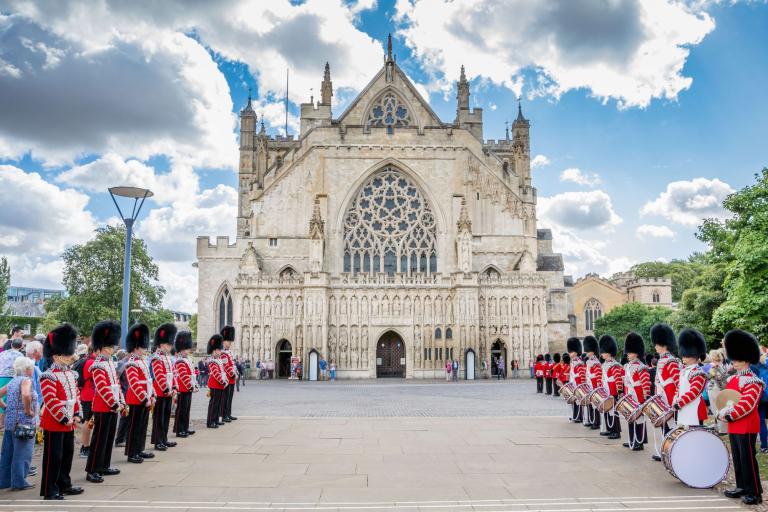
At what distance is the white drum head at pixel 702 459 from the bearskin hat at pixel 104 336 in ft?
28.9

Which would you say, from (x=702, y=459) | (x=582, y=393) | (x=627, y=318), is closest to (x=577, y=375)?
(x=582, y=393)

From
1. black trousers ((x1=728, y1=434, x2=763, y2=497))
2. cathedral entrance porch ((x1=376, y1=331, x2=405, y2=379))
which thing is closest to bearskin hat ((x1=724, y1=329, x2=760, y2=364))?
black trousers ((x1=728, y1=434, x2=763, y2=497))

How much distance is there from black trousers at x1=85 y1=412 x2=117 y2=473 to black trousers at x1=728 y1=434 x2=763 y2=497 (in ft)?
30.8

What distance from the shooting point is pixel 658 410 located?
9773mm

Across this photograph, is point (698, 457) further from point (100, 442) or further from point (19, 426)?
point (19, 426)

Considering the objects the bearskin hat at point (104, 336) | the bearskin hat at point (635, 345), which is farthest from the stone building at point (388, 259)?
the bearskin hat at point (104, 336)

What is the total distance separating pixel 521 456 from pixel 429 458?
5.68 feet

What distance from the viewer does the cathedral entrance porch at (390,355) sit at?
127 ft

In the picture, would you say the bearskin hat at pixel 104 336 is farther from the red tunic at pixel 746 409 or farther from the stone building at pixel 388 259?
the stone building at pixel 388 259

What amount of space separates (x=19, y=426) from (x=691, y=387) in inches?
392

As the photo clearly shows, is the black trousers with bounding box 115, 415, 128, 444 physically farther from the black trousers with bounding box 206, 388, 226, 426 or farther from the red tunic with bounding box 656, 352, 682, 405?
the red tunic with bounding box 656, 352, 682, 405

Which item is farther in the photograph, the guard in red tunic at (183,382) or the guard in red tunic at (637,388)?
the guard in red tunic at (183,382)

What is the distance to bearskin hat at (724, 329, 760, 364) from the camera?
8688 mm

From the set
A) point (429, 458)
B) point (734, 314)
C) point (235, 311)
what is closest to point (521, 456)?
point (429, 458)
